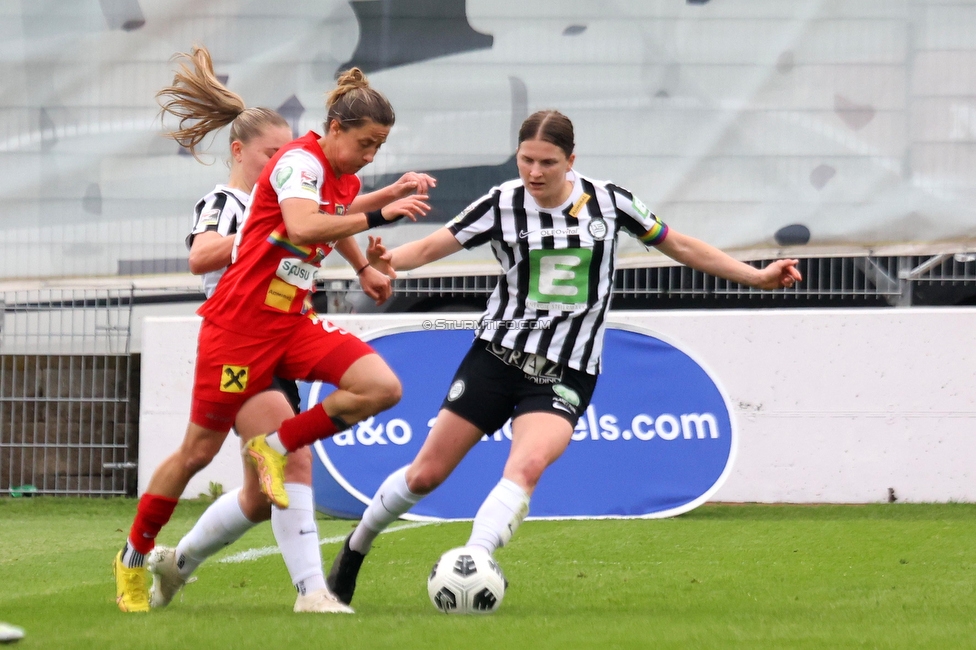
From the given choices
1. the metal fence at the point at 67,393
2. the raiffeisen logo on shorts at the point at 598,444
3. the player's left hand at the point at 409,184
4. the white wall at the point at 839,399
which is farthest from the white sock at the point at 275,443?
the metal fence at the point at 67,393

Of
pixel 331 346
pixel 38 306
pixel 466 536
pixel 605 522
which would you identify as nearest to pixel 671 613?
pixel 331 346

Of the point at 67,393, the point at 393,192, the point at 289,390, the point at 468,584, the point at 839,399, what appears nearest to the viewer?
the point at 468,584

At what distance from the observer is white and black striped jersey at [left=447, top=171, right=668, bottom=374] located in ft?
14.6

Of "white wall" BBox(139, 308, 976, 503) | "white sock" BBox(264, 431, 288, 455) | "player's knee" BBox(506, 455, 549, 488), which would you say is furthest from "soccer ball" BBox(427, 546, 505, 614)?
"white wall" BBox(139, 308, 976, 503)

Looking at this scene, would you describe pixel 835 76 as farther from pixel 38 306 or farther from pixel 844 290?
pixel 38 306

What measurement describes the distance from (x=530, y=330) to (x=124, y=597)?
1.63 meters

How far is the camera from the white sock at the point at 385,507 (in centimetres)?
455

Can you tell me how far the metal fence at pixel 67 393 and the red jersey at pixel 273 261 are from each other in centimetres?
466

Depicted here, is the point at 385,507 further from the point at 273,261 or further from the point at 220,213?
the point at 220,213

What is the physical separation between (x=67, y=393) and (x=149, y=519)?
15.4ft

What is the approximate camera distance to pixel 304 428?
4.20 metres

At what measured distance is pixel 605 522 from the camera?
289 inches

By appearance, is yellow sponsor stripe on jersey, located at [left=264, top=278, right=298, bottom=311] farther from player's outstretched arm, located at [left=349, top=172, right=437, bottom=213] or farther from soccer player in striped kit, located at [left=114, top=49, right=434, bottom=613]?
player's outstretched arm, located at [left=349, top=172, right=437, bottom=213]

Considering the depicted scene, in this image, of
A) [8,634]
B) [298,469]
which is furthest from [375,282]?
[8,634]
